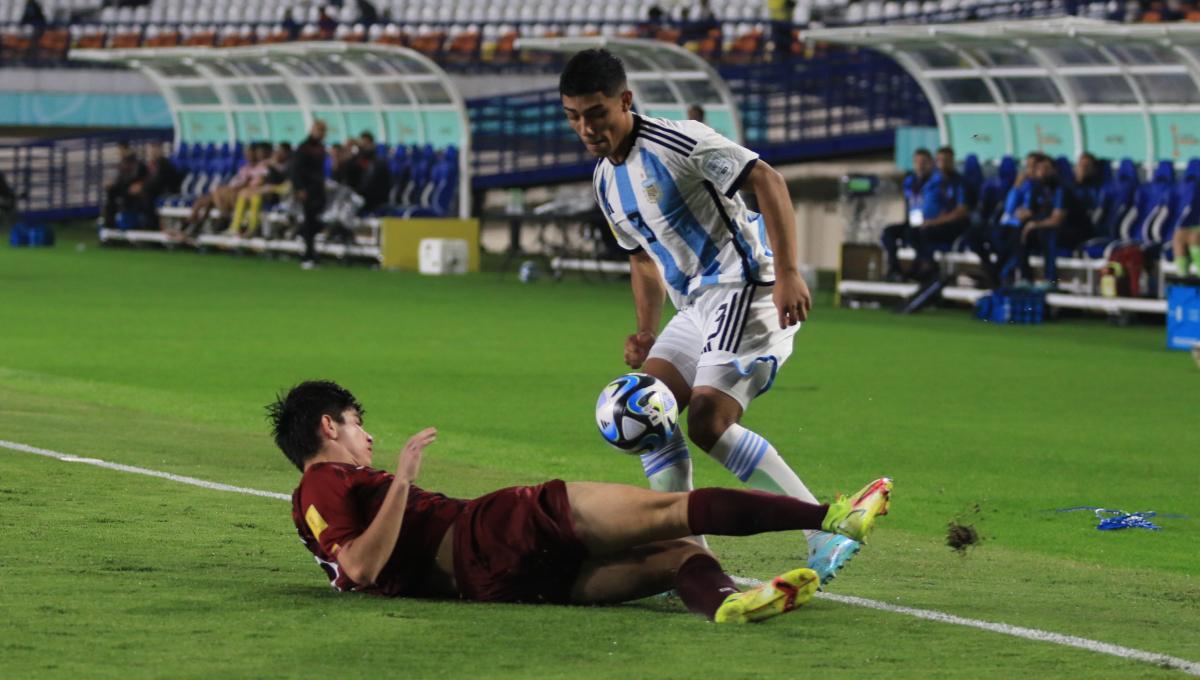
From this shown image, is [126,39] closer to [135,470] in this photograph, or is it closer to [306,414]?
[135,470]

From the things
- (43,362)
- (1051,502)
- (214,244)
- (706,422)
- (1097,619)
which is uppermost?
(706,422)

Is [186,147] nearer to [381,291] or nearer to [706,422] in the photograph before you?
[381,291]

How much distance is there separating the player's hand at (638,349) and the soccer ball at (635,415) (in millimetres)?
576

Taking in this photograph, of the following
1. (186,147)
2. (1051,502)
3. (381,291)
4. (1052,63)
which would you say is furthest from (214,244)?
(1051,502)

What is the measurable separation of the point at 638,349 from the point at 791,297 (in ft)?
2.78

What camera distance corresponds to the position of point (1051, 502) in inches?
391

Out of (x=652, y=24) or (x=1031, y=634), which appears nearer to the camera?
(x=1031, y=634)

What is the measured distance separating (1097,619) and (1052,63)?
18669 millimetres

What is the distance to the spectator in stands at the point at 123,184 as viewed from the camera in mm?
38281

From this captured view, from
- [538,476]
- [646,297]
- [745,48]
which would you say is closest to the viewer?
[646,297]

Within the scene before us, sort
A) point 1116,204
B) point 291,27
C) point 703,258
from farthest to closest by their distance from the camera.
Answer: point 291,27
point 1116,204
point 703,258

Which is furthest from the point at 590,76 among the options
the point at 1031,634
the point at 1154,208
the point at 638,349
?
the point at 1154,208

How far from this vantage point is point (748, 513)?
5914 mm

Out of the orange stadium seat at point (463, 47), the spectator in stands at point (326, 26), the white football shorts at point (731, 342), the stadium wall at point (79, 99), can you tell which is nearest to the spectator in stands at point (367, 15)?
the spectator in stands at point (326, 26)
